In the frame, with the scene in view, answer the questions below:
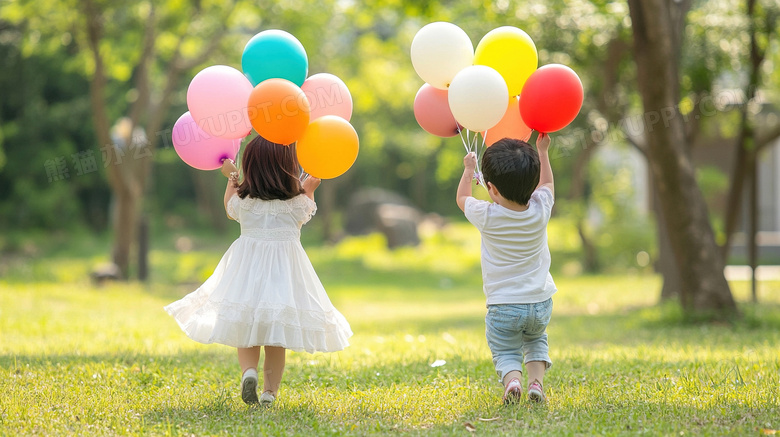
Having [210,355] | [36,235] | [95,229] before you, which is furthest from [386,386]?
[95,229]

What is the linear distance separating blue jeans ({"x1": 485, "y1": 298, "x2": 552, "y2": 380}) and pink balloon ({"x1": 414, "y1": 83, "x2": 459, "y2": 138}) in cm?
112

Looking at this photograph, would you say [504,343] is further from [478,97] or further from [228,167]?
[228,167]

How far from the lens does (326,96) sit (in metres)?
4.03

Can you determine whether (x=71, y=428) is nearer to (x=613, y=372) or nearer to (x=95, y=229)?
(x=613, y=372)

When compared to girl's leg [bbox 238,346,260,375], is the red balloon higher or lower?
higher

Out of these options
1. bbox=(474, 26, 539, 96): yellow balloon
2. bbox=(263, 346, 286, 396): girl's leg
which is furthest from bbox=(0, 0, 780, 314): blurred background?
bbox=(263, 346, 286, 396): girl's leg

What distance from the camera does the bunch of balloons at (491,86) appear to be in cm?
383

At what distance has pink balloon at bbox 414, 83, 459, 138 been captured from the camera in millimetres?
4219

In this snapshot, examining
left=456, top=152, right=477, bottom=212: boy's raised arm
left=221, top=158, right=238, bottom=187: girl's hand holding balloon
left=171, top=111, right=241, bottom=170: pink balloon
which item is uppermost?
left=171, top=111, right=241, bottom=170: pink balloon

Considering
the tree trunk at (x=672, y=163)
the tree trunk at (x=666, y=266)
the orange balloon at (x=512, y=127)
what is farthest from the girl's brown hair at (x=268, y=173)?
the tree trunk at (x=666, y=266)

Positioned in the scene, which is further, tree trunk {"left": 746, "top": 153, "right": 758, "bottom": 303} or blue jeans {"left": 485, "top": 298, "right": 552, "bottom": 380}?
tree trunk {"left": 746, "top": 153, "right": 758, "bottom": 303}

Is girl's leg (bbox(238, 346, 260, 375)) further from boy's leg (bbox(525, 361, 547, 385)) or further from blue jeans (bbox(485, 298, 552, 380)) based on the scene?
boy's leg (bbox(525, 361, 547, 385))

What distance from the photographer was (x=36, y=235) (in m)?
20.3

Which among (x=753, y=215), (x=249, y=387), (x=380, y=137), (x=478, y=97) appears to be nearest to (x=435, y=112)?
(x=478, y=97)
